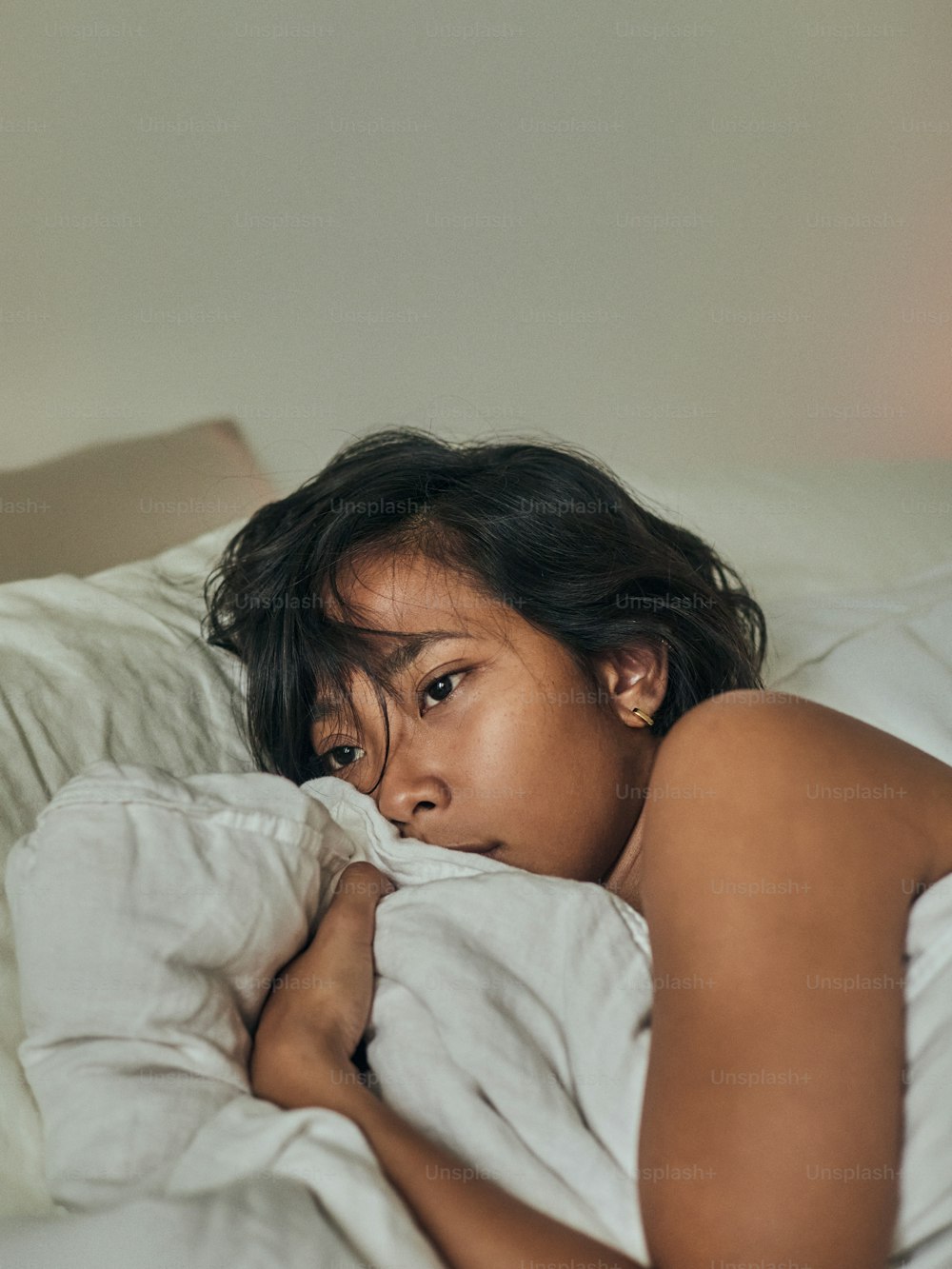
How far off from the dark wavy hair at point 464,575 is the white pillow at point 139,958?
0.30m

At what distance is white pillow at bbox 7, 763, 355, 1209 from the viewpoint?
750mm

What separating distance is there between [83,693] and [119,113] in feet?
3.46

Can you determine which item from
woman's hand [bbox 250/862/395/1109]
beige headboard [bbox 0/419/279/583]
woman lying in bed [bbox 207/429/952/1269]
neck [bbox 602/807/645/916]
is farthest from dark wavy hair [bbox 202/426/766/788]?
beige headboard [bbox 0/419/279/583]

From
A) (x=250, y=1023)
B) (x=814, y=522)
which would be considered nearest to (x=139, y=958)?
(x=250, y=1023)

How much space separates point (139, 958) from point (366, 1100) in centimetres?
18

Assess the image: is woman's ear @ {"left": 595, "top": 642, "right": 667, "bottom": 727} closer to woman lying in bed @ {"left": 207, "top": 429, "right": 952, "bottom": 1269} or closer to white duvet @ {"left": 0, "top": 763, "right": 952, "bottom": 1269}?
woman lying in bed @ {"left": 207, "top": 429, "right": 952, "bottom": 1269}

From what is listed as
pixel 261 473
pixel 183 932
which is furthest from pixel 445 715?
pixel 261 473

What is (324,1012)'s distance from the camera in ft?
2.81

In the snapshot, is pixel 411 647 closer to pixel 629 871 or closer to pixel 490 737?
pixel 490 737

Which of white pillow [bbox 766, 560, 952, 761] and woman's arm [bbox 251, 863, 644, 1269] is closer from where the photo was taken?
woman's arm [bbox 251, 863, 644, 1269]

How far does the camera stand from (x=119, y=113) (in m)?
1.81

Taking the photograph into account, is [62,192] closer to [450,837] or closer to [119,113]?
[119,113]

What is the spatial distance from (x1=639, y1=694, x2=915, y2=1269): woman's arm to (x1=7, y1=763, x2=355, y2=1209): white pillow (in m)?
0.29

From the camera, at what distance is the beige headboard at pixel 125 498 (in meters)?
1.78
